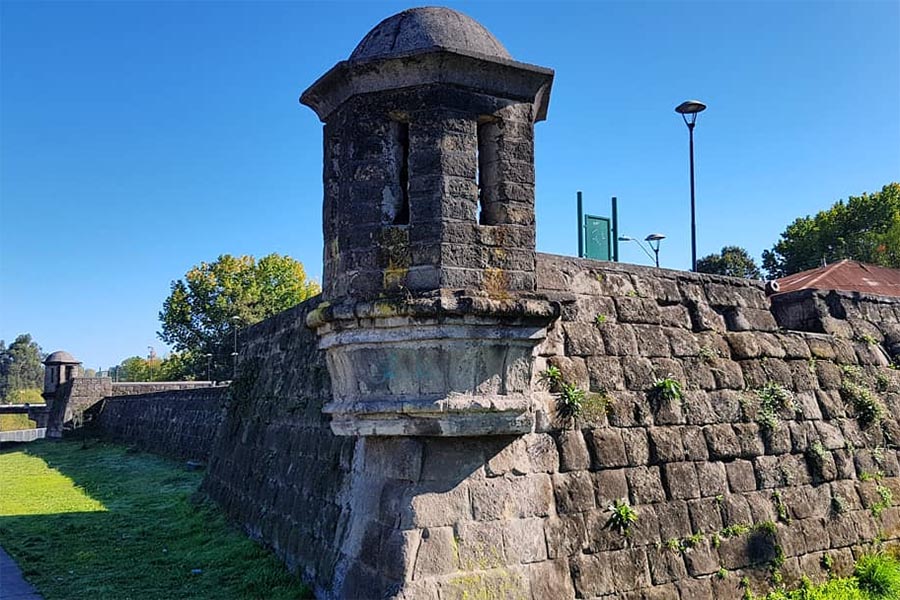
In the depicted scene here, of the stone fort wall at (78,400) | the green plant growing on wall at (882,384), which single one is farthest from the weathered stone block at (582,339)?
the stone fort wall at (78,400)

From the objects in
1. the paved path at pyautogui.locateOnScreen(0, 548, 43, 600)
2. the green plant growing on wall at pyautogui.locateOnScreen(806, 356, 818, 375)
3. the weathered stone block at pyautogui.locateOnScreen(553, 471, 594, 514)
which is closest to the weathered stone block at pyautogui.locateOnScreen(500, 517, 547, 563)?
the weathered stone block at pyautogui.locateOnScreen(553, 471, 594, 514)

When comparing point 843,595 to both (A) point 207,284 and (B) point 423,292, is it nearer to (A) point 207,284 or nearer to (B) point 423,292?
(B) point 423,292

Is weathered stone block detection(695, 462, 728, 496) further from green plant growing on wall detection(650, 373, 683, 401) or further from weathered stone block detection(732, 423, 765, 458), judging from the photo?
green plant growing on wall detection(650, 373, 683, 401)

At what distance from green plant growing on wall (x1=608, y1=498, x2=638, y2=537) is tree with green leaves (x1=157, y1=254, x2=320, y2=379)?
3928cm

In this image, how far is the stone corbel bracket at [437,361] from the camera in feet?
16.0

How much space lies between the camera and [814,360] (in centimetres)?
768

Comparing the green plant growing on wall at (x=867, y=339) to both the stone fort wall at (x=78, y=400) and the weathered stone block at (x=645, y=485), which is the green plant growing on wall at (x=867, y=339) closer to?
the weathered stone block at (x=645, y=485)

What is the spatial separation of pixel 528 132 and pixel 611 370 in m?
2.15

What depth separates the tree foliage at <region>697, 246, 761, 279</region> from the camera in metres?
39.2

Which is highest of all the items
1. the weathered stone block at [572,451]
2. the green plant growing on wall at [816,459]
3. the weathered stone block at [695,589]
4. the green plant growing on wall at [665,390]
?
the green plant growing on wall at [665,390]

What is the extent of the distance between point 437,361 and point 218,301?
40967mm

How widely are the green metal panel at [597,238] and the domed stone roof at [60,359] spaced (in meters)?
27.5

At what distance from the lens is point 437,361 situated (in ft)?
16.2

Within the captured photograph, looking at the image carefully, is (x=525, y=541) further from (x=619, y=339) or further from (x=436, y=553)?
(x=619, y=339)
